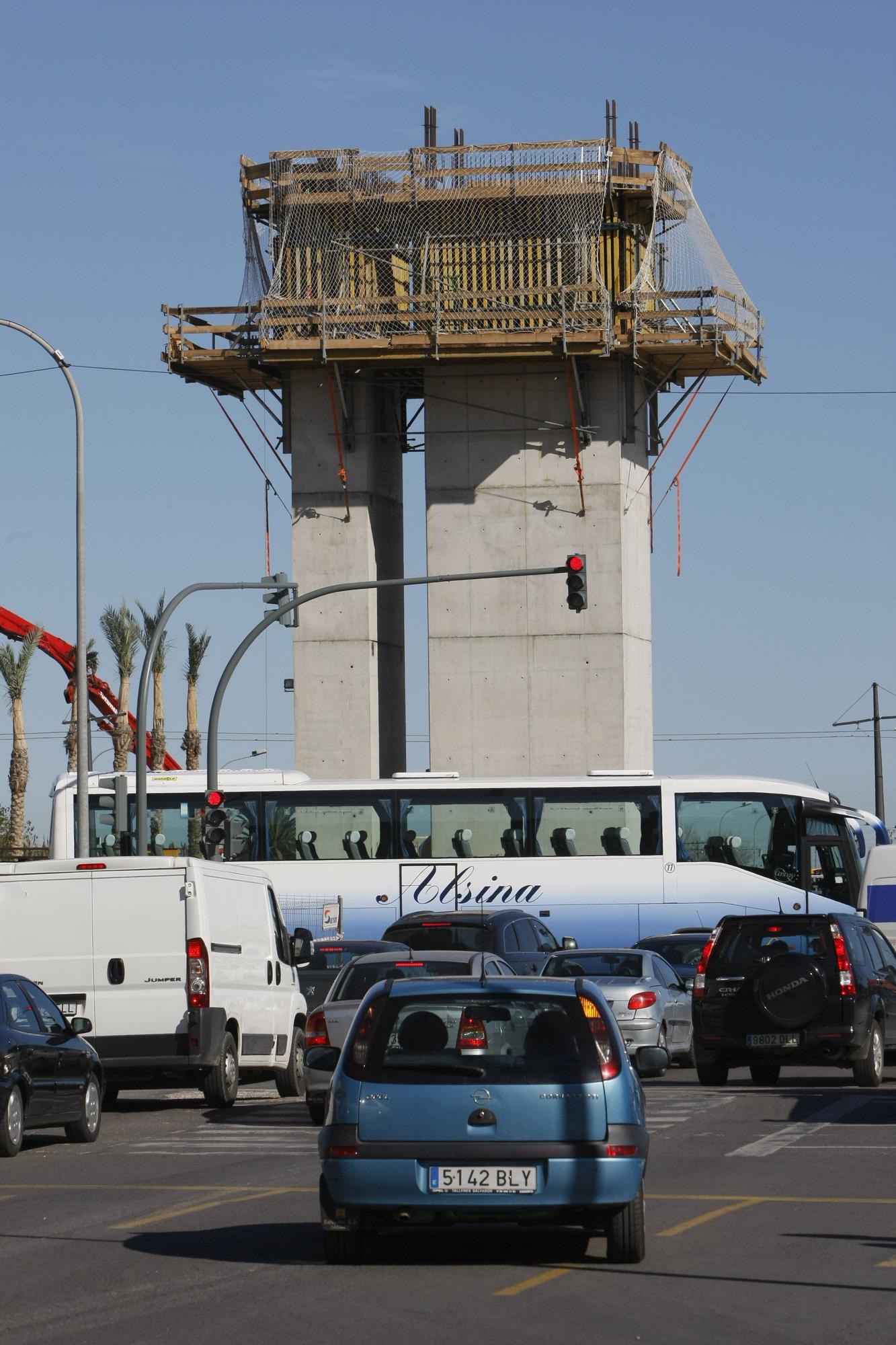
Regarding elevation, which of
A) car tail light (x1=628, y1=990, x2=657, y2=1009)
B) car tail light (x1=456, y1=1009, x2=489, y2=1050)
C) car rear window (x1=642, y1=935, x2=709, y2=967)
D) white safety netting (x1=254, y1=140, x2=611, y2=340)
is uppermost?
white safety netting (x1=254, y1=140, x2=611, y2=340)

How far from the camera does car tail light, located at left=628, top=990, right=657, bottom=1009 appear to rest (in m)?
23.5

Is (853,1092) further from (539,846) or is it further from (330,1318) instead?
(539,846)

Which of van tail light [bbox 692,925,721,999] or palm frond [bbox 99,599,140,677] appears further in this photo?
palm frond [bbox 99,599,140,677]

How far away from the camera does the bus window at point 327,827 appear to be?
38.1 metres

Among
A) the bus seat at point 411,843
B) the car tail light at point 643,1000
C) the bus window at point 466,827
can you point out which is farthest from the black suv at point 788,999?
the bus seat at point 411,843

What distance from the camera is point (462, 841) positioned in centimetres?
3800

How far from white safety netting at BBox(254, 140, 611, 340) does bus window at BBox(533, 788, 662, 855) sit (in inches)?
672

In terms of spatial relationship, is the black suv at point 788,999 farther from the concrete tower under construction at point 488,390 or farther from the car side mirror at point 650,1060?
the concrete tower under construction at point 488,390

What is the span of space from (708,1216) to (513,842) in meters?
26.2

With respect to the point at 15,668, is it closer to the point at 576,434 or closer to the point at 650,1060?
the point at 576,434

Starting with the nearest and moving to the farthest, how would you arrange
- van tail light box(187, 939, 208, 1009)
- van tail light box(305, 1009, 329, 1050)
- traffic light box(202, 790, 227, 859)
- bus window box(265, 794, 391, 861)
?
1. van tail light box(305, 1009, 329, 1050)
2. van tail light box(187, 939, 208, 1009)
3. traffic light box(202, 790, 227, 859)
4. bus window box(265, 794, 391, 861)

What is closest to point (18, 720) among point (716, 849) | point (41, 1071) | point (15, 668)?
point (15, 668)

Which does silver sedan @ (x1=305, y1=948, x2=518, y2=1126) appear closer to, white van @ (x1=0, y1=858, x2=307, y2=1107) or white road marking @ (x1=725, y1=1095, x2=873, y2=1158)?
white van @ (x1=0, y1=858, x2=307, y2=1107)

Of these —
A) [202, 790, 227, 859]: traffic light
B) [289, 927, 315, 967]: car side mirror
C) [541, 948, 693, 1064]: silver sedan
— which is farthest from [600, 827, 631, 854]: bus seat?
[289, 927, 315, 967]: car side mirror
